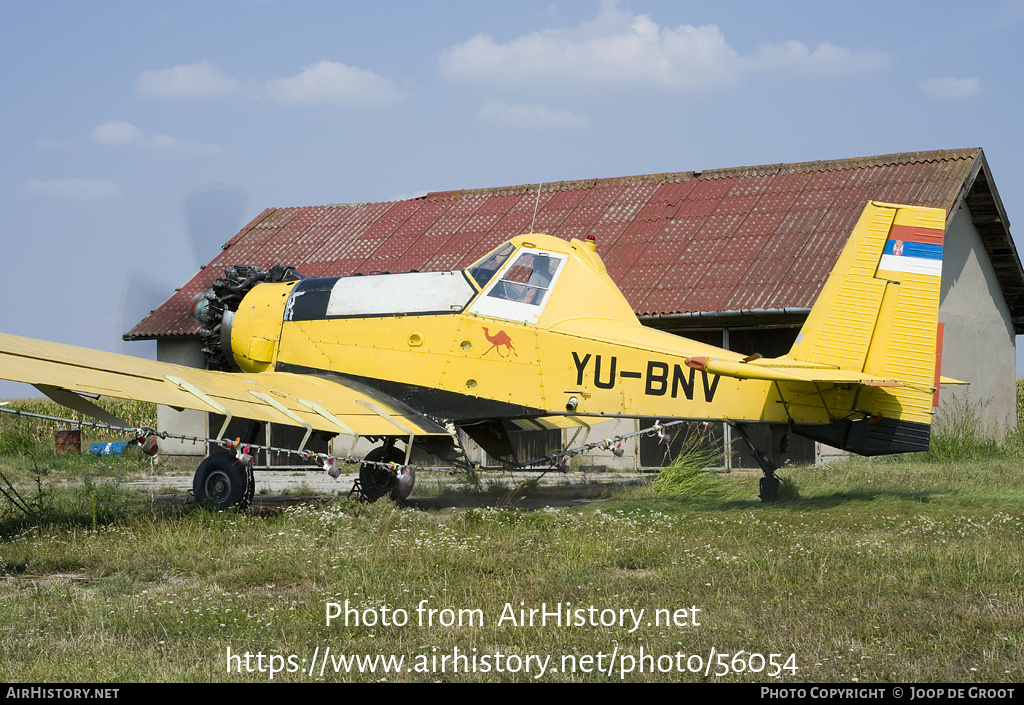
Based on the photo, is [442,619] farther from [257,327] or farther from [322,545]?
[257,327]

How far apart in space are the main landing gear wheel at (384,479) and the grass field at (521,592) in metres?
1.74

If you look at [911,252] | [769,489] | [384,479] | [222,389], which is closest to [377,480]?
[384,479]

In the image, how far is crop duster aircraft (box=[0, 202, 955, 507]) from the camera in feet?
30.8

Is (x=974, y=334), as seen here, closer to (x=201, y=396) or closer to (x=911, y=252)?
(x=911, y=252)

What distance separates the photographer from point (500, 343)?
1059cm

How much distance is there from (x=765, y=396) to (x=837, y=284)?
53.3 inches

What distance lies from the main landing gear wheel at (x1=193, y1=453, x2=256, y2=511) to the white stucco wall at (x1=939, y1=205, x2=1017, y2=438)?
1243 centimetres

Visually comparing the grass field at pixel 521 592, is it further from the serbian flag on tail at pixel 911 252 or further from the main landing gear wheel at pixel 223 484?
the serbian flag on tail at pixel 911 252

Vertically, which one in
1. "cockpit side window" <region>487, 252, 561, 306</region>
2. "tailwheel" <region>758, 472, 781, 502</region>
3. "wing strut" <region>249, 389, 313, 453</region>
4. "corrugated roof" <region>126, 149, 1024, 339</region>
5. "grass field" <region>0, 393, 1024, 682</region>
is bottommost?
"grass field" <region>0, 393, 1024, 682</region>

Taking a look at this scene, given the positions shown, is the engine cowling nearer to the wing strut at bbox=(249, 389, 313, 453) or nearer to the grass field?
the wing strut at bbox=(249, 389, 313, 453)

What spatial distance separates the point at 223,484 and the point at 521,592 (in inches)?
195

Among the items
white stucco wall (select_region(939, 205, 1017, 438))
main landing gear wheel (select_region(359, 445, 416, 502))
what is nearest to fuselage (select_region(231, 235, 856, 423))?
main landing gear wheel (select_region(359, 445, 416, 502))

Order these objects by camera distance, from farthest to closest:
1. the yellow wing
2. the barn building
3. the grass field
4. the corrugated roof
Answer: the corrugated roof, the barn building, the yellow wing, the grass field
